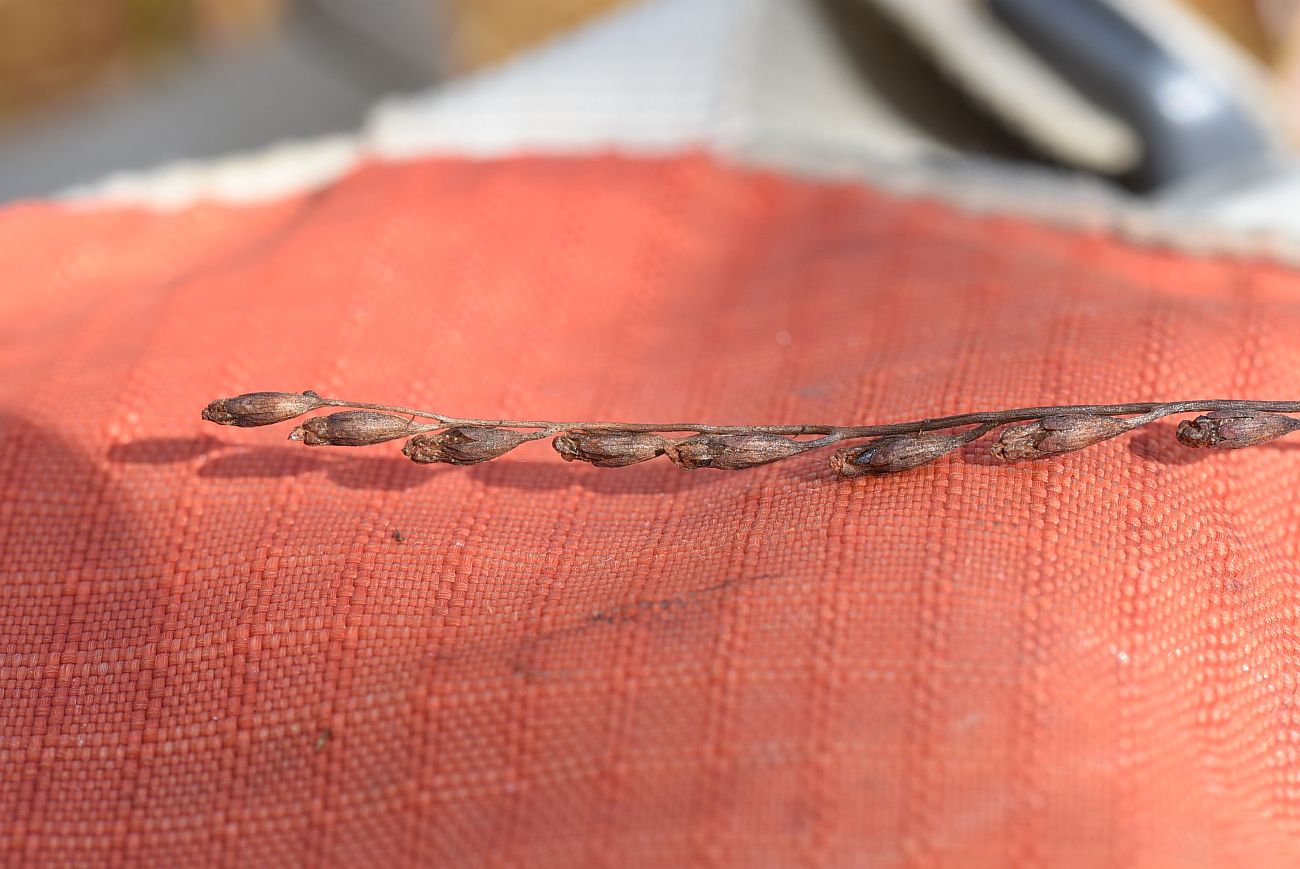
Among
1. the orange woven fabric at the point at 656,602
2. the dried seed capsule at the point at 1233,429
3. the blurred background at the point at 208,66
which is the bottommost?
the orange woven fabric at the point at 656,602

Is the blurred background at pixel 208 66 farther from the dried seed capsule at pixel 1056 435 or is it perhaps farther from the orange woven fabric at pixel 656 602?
the dried seed capsule at pixel 1056 435

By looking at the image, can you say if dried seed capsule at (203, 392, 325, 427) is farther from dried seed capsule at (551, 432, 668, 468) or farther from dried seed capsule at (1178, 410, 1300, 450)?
dried seed capsule at (1178, 410, 1300, 450)

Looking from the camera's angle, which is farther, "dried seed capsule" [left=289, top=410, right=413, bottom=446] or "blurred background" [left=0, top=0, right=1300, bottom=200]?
"blurred background" [left=0, top=0, right=1300, bottom=200]

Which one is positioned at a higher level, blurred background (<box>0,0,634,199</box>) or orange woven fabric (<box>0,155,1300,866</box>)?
blurred background (<box>0,0,634,199</box>)

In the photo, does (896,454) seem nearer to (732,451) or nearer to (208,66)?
(732,451)

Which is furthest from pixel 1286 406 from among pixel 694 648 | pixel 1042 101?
pixel 1042 101

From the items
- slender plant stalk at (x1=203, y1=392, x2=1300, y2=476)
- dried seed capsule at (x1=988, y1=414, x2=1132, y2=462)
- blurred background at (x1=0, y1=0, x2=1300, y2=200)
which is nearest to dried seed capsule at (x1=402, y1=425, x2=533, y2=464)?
slender plant stalk at (x1=203, y1=392, x2=1300, y2=476)

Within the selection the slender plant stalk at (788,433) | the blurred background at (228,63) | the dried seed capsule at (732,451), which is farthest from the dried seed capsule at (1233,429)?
the blurred background at (228,63)

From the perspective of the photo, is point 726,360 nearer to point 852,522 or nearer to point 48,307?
point 852,522

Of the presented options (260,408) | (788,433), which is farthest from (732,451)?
(260,408)
